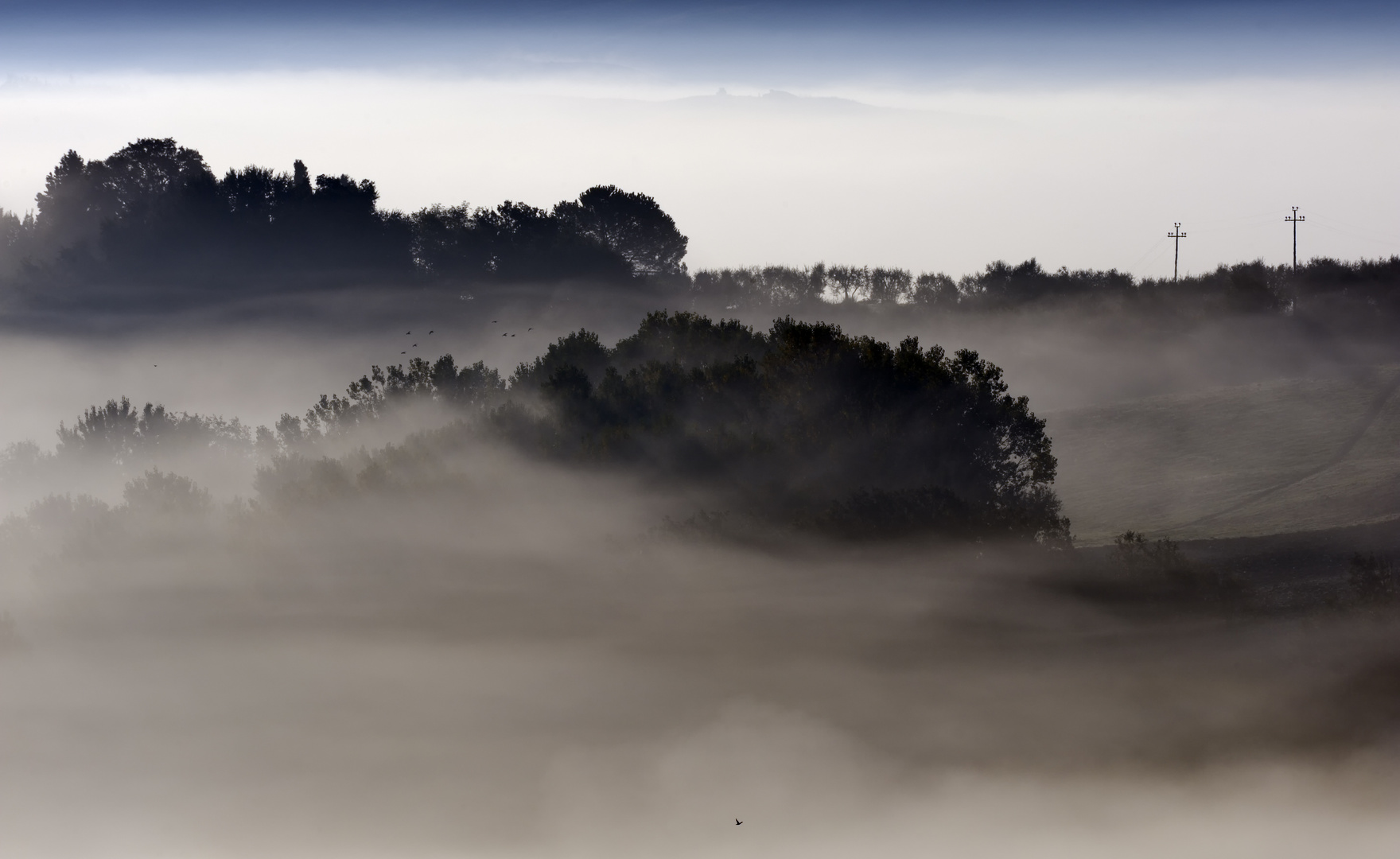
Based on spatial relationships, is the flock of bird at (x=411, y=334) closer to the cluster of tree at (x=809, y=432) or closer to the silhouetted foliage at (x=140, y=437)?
the silhouetted foliage at (x=140, y=437)

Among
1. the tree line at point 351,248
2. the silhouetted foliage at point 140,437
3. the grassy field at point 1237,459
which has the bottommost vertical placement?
the silhouetted foliage at point 140,437

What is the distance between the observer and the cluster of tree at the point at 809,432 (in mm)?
66312

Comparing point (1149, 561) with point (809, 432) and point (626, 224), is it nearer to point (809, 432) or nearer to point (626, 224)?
point (809, 432)

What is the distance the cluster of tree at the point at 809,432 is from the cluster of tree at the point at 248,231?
99.7m

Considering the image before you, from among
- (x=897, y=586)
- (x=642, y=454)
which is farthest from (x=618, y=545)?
(x=897, y=586)

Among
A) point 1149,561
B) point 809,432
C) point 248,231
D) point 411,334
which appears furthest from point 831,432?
point 248,231

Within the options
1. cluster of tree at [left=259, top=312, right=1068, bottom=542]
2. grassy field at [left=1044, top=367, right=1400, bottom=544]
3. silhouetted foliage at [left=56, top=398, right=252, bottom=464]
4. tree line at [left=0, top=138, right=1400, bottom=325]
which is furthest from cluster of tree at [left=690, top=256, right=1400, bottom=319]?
cluster of tree at [left=259, top=312, right=1068, bottom=542]

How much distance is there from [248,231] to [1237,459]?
137640mm

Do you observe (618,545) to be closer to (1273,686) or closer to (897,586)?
(897,586)

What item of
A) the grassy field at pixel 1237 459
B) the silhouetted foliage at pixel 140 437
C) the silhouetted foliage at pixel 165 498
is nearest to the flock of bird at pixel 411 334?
the silhouetted foliage at pixel 140 437

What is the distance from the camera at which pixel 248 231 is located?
190 metres

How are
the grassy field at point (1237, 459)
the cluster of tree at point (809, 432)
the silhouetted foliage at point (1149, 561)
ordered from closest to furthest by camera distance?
the silhouetted foliage at point (1149, 561)
the cluster of tree at point (809, 432)
the grassy field at point (1237, 459)

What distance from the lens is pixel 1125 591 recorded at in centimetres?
6184

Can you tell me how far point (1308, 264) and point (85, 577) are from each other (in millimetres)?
144610
